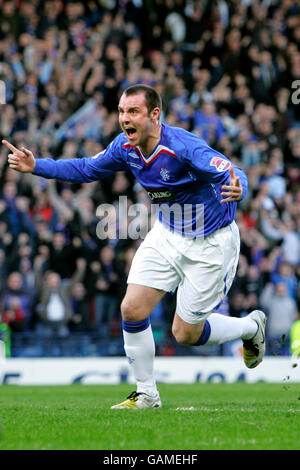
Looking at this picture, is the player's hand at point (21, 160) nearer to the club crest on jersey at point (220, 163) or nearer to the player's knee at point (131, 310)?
the player's knee at point (131, 310)

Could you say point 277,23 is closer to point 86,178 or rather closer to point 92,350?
point 92,350

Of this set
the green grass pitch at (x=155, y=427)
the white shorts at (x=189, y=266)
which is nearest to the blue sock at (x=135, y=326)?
the white shorts at (x=189, y=266)

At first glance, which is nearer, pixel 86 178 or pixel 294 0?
pixel 86 178

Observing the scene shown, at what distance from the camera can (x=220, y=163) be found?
809cm

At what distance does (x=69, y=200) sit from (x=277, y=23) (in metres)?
8.95

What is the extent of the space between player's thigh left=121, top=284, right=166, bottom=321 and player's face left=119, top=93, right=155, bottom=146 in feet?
4.53

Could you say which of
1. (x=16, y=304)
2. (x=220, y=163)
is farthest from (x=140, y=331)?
(x=16, y=304)

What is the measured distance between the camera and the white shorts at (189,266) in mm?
8680

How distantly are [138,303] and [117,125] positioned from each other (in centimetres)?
1120

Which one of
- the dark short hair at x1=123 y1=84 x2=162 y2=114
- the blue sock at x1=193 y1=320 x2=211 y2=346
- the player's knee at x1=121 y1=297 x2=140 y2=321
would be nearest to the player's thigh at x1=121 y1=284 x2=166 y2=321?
the player's knee at x1=121 y1=297 x2=140 y2=321

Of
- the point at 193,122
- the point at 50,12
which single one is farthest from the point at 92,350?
the point at 50,12

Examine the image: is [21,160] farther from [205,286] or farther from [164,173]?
[205,286]

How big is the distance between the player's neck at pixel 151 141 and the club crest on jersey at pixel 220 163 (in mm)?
612
